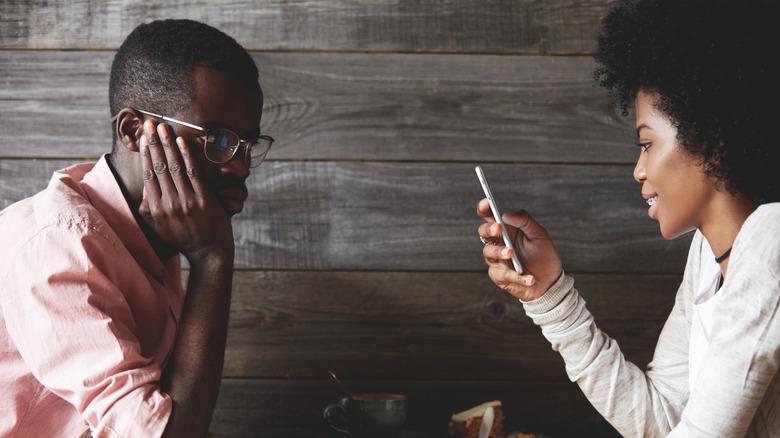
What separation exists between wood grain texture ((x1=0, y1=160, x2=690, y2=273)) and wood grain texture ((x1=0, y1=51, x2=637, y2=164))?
0.04 meters

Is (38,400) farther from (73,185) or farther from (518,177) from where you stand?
(518,177)

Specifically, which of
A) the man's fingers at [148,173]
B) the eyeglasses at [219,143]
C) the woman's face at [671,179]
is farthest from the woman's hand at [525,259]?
the man's fingers at [148,173]

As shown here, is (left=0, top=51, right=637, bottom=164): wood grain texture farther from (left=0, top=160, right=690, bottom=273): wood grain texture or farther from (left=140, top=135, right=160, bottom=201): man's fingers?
(left=140, top=135, right=160, bottom=201): man's fingers

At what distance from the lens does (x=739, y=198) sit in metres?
0.90

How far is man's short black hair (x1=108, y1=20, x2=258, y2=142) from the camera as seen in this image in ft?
3.32

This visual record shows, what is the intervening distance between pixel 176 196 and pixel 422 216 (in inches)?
23.2

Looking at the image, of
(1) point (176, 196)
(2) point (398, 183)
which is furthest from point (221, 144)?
(2) point (398, 183)

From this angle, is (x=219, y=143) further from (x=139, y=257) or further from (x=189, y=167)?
(x=139, y=257)

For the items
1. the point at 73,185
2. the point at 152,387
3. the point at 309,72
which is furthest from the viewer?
the point at 309,72

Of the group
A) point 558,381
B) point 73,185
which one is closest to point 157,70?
point 73,185

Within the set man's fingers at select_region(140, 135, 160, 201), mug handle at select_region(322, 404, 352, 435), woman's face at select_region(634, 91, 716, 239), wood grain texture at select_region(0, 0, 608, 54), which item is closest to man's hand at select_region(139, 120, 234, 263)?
man's fingers at select_region(140, 135, 160, 201)

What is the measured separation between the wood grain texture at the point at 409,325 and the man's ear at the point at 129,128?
47 cm

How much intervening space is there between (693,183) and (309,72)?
833 millimetres

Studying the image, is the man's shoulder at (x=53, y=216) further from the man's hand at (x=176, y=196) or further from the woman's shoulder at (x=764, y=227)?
the woman's shoulder at (x=764, y=227)
